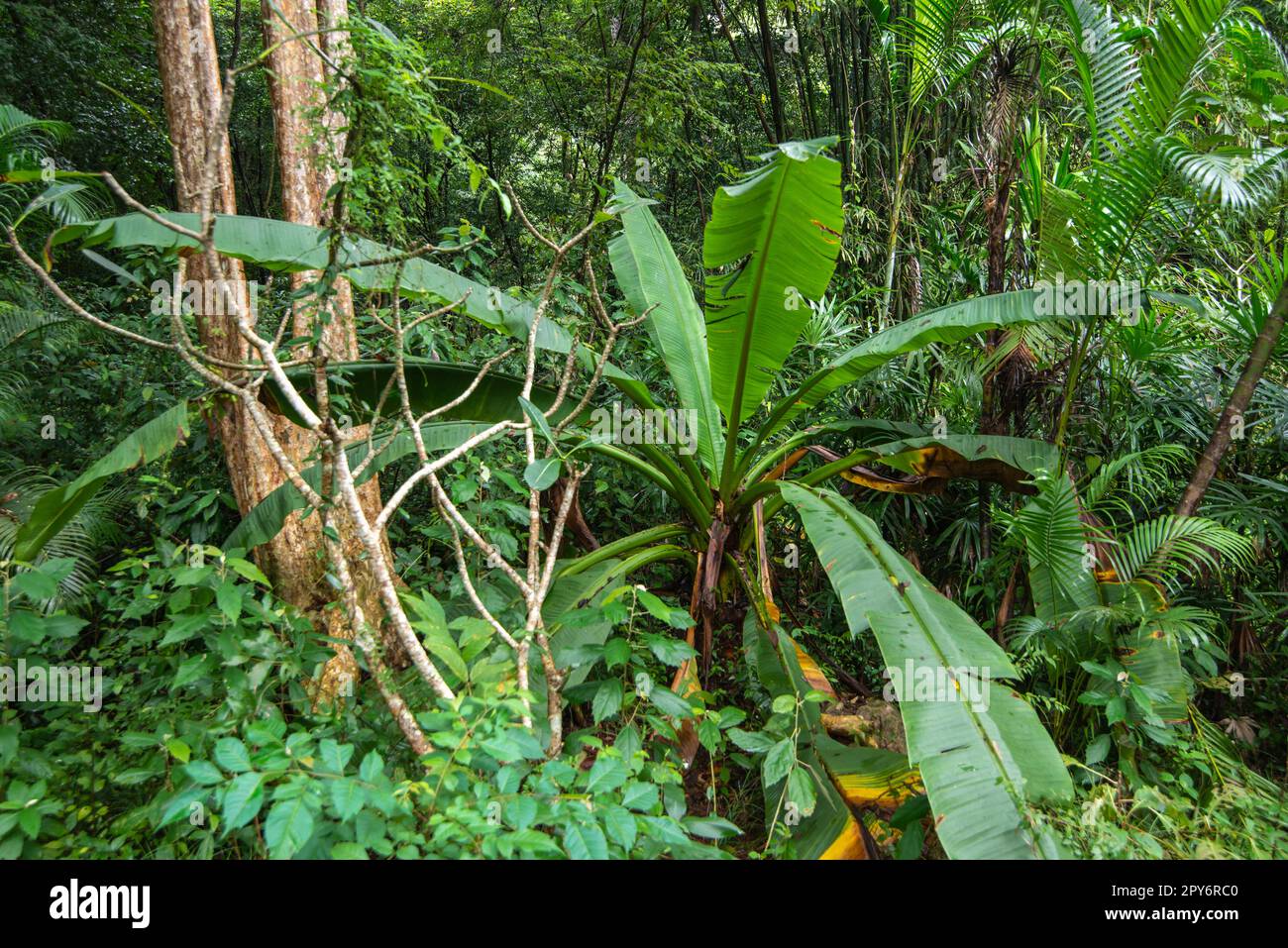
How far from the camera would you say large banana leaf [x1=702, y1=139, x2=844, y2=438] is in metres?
2.71

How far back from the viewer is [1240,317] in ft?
9.90

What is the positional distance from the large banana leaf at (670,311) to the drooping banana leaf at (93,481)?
1961mm

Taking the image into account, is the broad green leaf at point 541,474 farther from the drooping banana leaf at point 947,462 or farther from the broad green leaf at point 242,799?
the drooping banana leaf at point 947,462

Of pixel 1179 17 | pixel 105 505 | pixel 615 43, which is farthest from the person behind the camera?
pixel 615 43

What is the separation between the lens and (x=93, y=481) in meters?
2.62

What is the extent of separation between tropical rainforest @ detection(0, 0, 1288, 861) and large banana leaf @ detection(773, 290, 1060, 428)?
0.7 inches

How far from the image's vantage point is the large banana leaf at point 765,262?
2.71 m

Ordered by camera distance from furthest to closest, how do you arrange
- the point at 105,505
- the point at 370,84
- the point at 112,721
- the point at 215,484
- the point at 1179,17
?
the point at 215,484
the point at 105,505
the point at 1179,17
the point at 112,721
the point at 370,84

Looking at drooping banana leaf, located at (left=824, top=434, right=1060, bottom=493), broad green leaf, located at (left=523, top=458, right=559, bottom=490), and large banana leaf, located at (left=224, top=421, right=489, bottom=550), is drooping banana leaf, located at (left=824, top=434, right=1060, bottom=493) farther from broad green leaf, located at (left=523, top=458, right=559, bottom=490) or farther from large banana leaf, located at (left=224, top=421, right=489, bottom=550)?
large banana leaf, located at (left=224, top=421, right=489, bottom=550)

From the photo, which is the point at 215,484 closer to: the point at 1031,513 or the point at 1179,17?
the point at 1031,513

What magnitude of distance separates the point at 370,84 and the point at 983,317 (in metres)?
2.30

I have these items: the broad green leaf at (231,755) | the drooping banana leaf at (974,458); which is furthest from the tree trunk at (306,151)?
the drooping banana leaf at (974,458)

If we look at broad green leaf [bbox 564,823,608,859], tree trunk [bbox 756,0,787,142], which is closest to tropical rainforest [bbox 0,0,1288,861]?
broad green leaf [bbox 564,823,608,859]
